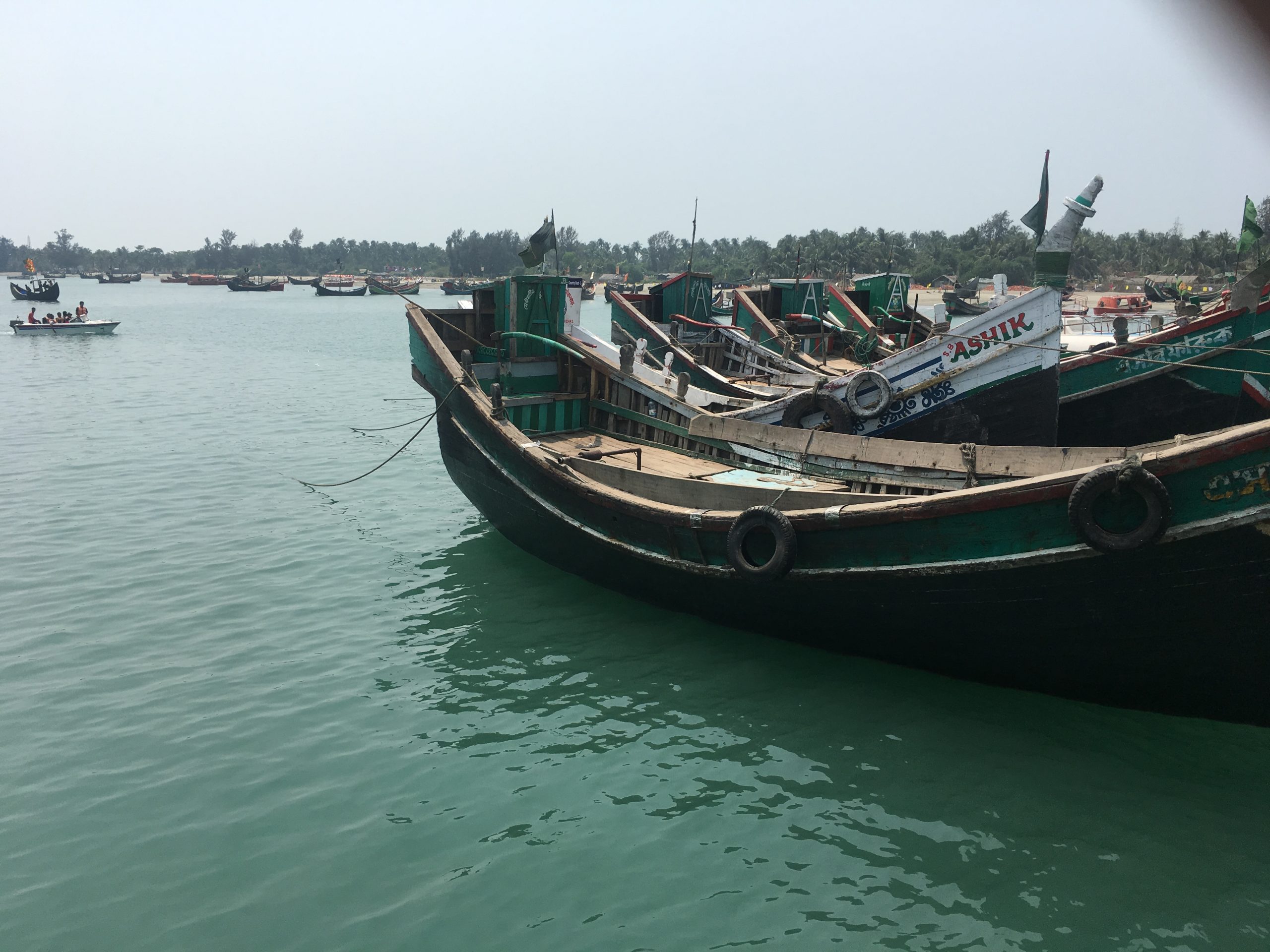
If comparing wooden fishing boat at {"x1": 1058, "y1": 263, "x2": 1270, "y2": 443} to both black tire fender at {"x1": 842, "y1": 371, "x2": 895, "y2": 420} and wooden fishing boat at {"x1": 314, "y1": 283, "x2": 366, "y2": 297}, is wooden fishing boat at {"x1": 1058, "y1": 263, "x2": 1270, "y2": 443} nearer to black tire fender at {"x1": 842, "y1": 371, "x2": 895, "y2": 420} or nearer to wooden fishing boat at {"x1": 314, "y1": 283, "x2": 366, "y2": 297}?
black tire fender at {"x1": 842, "y1": 371, "x2": 895, "y2": 420}

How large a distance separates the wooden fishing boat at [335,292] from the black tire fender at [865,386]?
111 m

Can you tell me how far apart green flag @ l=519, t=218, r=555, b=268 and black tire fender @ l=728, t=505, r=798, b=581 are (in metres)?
8.14

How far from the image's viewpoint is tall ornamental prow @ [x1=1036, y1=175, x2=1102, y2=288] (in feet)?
31.6

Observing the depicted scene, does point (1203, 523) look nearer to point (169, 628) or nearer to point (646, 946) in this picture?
point (646, 946)

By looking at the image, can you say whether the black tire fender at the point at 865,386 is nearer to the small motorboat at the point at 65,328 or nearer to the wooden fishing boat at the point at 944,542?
the wooden fishing boat at the point at 944,542

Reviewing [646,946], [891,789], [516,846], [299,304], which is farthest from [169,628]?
[299,304]

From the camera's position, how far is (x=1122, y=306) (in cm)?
5388

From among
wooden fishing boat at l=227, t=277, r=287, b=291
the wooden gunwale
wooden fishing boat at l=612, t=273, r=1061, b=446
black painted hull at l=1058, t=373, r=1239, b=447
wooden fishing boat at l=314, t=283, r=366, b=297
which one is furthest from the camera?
wooden fishing boat at l=227, t=277, r=287, b=291

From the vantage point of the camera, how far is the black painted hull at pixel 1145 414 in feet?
43.1

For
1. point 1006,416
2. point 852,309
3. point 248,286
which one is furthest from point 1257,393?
point 248,286

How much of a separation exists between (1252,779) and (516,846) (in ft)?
18.3

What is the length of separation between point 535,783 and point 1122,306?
57.8 meters

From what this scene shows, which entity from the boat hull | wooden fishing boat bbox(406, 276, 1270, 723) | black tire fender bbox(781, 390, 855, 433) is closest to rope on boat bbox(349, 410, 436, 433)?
wooden fishing boat bbox(406, 276, 1270, 723)

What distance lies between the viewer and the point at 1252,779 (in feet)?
21.7
